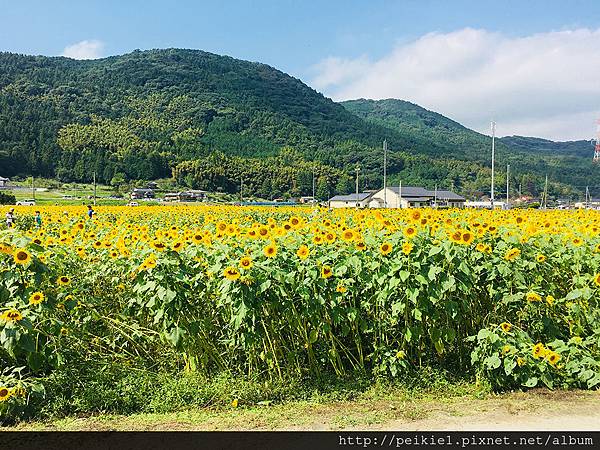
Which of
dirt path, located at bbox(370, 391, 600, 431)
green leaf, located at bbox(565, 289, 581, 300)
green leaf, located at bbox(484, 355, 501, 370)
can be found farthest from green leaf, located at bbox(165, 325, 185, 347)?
green leaf, located at bbox(565, 289, 581, 300)

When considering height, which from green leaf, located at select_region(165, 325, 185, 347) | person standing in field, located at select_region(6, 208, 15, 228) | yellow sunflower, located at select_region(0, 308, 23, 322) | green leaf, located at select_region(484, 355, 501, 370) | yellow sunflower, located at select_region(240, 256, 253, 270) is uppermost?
yellow sunflower, located at select_region(240, 256, 253, 270)

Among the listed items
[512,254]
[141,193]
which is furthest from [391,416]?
[141,193]

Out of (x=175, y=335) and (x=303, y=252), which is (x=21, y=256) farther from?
(x=303, y=252)

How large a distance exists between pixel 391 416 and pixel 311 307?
0.95 m

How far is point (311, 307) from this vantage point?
13.6 ft

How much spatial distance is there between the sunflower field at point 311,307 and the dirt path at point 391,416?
0.80 ft

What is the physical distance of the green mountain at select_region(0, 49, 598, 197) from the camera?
319 feet

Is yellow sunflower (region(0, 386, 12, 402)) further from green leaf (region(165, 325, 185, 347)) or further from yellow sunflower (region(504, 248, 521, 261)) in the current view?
yellow sunflower (region(504, 248, 521, 261))

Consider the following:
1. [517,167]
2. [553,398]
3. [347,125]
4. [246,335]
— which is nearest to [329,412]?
[246,335]

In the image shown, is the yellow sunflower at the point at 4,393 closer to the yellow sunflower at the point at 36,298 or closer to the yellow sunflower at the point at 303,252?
the yellow sunflower at the point at 36,298

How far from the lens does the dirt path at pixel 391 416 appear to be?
367 cm

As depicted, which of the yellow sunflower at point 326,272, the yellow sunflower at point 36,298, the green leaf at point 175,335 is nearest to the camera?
the yellow sunflower at point 36,298

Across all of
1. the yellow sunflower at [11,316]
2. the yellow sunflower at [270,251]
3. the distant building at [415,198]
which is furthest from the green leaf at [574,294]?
the distant building at [415,198]

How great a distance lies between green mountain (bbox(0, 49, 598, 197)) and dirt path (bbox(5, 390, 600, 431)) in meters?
89.9
